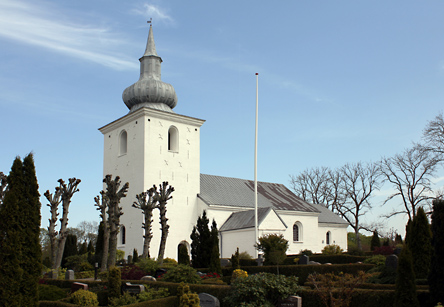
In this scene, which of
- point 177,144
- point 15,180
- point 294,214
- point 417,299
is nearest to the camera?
point 417,299

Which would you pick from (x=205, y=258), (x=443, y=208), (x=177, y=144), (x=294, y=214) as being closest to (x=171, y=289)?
(x=443, y=208)

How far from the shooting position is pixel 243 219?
105 ft

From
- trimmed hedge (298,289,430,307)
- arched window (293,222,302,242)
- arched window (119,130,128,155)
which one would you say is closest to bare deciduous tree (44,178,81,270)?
arched window (119,130,128,155)

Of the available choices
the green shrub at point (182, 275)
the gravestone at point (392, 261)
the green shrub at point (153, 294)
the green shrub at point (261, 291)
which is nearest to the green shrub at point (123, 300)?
the green shrub at point (153, 294)

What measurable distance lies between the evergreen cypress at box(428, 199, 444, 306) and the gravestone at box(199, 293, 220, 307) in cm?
537

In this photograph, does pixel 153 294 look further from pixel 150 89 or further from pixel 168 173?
pixel 150 89

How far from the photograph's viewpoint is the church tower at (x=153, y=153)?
1223 inches

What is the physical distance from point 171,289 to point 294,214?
2344 centimetres

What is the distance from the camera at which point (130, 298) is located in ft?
44.7

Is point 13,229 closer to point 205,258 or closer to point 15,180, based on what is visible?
point 15,180

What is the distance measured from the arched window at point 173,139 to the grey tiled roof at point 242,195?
366 centimetres

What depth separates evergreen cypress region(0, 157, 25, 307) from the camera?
11383mm

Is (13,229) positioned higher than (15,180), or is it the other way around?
(15,180)

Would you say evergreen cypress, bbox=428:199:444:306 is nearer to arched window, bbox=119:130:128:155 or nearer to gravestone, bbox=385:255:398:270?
gravestone, bbox=385:255:398:270
